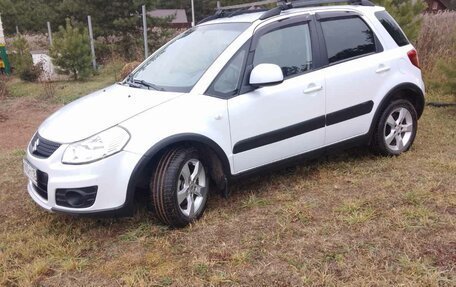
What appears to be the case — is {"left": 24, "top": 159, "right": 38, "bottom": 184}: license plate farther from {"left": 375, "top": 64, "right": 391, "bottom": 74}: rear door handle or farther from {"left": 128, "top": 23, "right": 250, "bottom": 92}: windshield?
{"left": 375, "top": 64, "right": 391, "bottom": 74}: rear door handle

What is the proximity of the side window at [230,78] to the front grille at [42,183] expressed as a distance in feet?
4.72

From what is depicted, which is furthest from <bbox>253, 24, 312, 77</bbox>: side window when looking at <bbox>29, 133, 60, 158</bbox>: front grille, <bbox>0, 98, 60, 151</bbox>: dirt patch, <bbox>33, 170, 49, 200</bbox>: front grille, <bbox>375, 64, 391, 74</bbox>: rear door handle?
<bbox>0, 98, 60, 151</bbox>: dirt patch

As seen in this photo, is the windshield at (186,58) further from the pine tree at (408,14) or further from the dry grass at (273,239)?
the pine tree at (408,14)

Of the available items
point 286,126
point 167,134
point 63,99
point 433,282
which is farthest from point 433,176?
point 63,99

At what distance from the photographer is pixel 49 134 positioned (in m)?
3.47

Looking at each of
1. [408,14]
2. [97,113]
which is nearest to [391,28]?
[97,113]

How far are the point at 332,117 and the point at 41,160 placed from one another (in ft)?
8.51

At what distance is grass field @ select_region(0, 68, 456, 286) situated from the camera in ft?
9.37

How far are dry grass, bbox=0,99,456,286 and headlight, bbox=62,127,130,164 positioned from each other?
69cm

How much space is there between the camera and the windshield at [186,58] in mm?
3834

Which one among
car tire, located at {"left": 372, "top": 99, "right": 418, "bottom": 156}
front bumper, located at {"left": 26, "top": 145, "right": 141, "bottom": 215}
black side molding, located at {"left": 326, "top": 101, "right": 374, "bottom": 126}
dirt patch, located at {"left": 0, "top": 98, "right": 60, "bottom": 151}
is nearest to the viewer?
front bumper, located at {"left": 26, "top": 145, "right": 141, "bottom": 215}

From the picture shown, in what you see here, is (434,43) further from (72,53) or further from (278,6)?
(72,53)

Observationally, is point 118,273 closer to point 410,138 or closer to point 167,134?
point 167,134

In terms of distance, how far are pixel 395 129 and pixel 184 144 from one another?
8.46 ft
